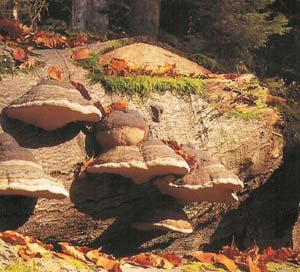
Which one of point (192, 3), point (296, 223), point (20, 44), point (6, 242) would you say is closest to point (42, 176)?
point (6, 242)

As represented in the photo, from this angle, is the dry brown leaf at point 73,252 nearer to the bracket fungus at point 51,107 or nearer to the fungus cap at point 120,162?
the fungus cap at point 120,162

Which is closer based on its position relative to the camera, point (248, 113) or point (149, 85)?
point (149, 85)

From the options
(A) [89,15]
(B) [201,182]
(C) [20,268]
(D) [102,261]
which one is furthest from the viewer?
(A) [89,15]

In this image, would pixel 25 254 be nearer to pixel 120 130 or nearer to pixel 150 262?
pixel 150 262

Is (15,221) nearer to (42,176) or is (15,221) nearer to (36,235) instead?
(36,235)

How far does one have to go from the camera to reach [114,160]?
429 centimetres

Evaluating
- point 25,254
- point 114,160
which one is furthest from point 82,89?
point 25,254

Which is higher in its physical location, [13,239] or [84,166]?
[84,166]

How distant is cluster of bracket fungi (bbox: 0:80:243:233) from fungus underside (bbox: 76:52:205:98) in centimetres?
52

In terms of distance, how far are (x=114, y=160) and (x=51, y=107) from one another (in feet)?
2.17

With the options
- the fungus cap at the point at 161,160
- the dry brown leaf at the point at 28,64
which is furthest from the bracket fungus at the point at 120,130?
the dry brown leaf at the point at 28,64

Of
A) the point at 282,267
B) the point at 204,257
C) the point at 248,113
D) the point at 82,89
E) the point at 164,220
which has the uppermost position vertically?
the point at 82,89

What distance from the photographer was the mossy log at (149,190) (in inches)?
181

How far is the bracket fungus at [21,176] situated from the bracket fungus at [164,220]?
1.09 metres
